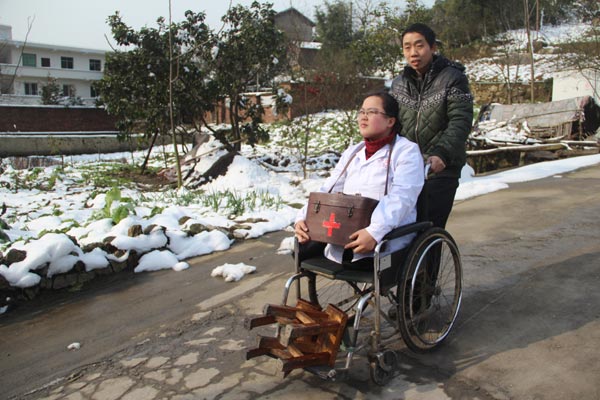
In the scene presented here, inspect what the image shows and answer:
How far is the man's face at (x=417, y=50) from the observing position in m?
3.08

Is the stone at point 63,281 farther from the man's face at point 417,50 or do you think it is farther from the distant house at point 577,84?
the distant house at point 577,84

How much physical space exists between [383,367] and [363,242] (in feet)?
2.02

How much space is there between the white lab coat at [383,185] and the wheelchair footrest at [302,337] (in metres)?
0.32

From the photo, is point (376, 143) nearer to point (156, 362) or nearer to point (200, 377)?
point (200, 377)

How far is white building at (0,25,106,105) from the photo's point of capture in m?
38.9

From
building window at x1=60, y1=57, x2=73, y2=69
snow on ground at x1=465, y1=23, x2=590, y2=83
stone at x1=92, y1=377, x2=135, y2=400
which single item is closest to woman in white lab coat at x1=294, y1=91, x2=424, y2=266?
stone at x1=92, y1=377, x2=135, y2=400

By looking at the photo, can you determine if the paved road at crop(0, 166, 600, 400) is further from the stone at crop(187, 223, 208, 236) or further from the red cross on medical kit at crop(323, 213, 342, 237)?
the red cross on medical kit at crop(323, 213, 342, 237)

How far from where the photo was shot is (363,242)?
2510 millimetres

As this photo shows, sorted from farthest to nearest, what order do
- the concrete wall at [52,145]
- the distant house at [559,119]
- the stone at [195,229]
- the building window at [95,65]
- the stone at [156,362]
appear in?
the building window at [95,65] → the concrete wall at [52,145] → the distant house at [559,119] → the stone at [195,229] → the stone at [156,362]

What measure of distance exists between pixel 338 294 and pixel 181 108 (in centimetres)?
800

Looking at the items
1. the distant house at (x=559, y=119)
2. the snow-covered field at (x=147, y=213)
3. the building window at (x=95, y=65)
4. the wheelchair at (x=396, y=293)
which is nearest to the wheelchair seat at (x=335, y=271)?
the wheelchair at (x=396, y=293)

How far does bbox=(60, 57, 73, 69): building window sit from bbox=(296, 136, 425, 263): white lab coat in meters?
45.3

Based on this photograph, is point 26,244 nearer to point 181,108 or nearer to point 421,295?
point 421,295

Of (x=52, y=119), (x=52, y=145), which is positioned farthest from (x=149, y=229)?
(x=52, y=119)
